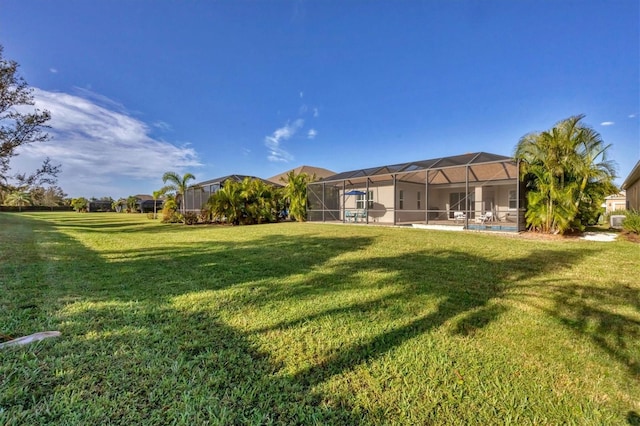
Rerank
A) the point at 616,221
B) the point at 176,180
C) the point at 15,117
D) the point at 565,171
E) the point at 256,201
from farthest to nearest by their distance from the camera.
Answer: the point at 176,180 < the point at 256,201 < the point at 616,221 < the point at 15,117 < the point at 565,171

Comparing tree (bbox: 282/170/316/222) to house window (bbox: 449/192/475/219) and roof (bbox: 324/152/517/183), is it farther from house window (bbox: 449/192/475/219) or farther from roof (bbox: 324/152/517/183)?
house window (bbox: 449/192/475/219)

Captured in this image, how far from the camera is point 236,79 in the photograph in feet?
47.9

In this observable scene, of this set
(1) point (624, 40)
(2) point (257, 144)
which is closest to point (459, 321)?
(1) point (624, 40)

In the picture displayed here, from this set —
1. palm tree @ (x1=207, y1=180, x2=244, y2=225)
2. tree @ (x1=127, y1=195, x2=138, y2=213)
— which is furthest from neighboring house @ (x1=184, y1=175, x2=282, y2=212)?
tree @ (x1=127, y1=195, x2=138, y2=213)

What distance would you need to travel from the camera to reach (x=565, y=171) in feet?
33.3

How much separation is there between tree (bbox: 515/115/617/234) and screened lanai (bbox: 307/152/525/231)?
5.23 meters

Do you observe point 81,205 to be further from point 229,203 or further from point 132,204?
point 229,203

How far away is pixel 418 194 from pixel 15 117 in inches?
848

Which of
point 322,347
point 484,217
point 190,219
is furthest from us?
point 190,219

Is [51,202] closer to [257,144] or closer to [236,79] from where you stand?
[257,144]

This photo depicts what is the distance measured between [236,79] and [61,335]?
14.6 m

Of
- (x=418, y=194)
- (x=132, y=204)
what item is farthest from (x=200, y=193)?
(x=132, y=204)

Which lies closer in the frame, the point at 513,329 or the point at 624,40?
the point at 513,329

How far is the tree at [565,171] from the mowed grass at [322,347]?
5.68 m
